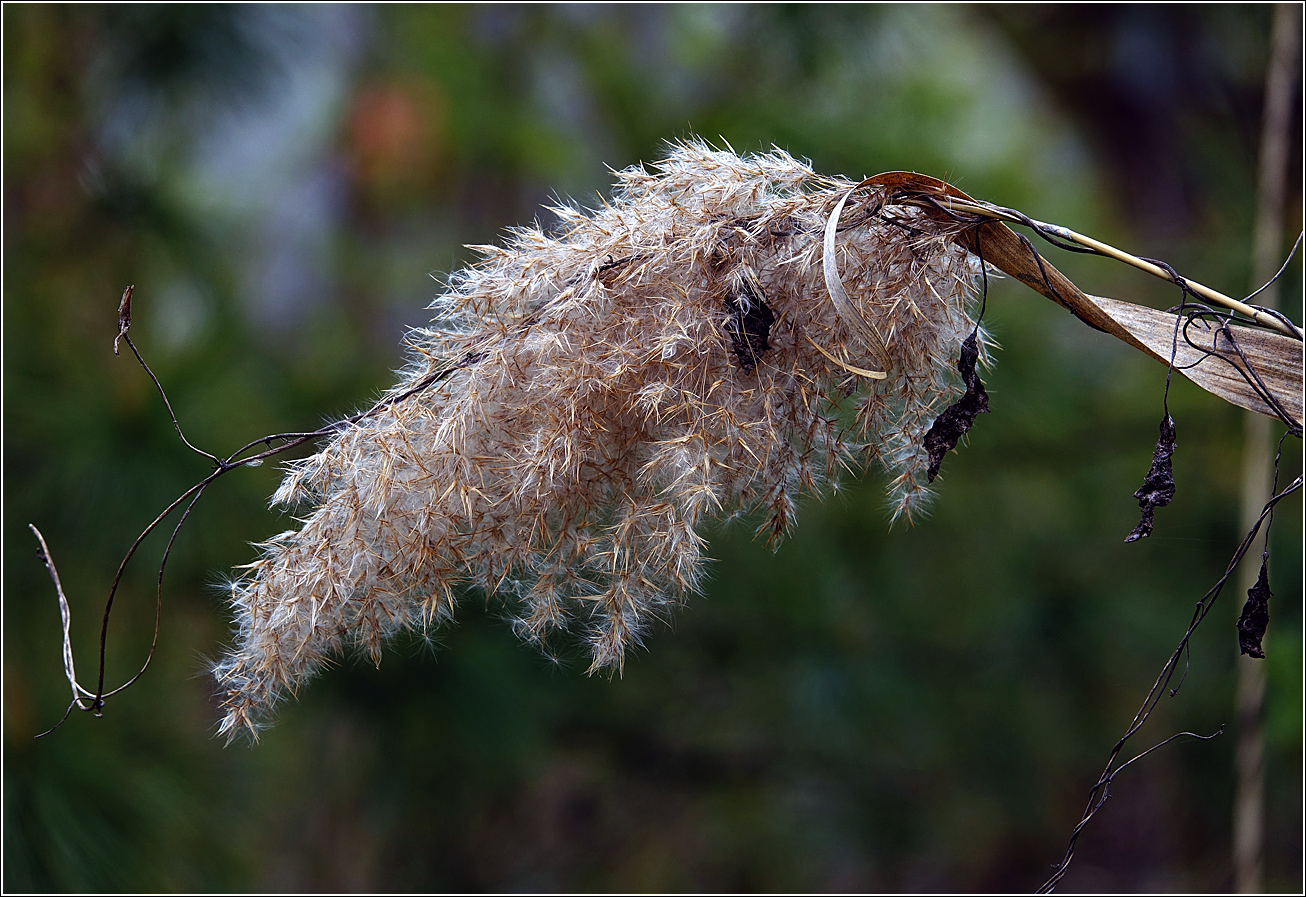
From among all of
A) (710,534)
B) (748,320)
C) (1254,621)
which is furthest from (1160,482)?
(710,534)

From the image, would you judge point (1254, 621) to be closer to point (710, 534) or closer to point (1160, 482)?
point (1160, 482)

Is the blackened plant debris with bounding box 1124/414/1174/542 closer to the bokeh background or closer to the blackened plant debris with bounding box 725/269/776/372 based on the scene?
the blackened plant debris with bounding box 725/269/776/372

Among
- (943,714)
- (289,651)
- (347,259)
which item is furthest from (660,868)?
(289,651)

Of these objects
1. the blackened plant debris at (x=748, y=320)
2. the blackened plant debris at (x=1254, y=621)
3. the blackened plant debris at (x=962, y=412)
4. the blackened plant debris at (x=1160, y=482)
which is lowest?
the blackened plant debris at (x=1254, y=621)

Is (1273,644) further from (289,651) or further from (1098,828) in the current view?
(1098,828)

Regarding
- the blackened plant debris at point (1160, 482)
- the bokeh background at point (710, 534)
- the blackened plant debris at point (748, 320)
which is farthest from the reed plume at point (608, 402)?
Answer: the bokeh background at point (710, 534)

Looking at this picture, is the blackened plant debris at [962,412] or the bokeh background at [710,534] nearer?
the blackened plant debris at [962,412]

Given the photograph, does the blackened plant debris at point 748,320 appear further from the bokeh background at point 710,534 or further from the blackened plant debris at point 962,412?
the bokeh background at point 710,534
